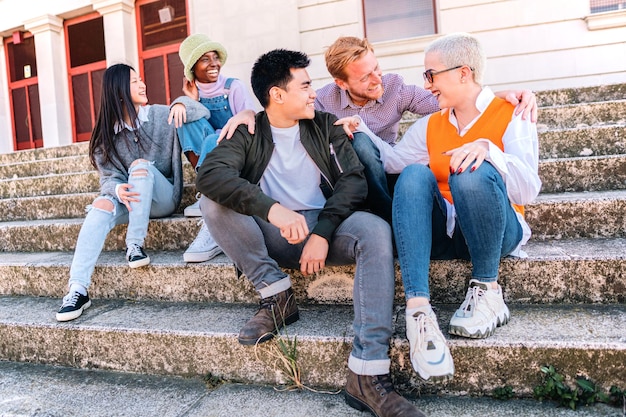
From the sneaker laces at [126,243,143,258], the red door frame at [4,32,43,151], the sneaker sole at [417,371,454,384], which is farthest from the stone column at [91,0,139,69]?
the sneaker sole at [417,371,454,384]

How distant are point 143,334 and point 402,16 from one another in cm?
520

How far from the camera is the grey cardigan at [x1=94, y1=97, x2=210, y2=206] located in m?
2.76

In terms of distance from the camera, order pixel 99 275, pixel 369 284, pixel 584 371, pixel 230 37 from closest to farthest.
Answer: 1. pixel 584 371
2. pixel 369 284
3. pixel 99 275
4. pixel 230 37

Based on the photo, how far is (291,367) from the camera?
176cm

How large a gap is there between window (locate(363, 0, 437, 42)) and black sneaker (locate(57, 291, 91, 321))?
4.80 m

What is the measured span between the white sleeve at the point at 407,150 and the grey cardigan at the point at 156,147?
1.33 metres

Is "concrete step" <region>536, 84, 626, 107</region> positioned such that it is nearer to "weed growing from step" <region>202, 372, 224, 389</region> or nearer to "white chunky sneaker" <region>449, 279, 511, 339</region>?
"white chunky sneaker" <region>449, 279, 511, 339</region>

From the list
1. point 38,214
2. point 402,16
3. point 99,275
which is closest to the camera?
point 99,275

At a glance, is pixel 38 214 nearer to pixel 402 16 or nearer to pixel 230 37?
pixel 230 37

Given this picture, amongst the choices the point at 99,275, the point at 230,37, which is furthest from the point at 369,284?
the point at 230,37

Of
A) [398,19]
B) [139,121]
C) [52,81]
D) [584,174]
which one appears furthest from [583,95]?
[52,81]

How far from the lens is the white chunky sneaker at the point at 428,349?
4.91ft

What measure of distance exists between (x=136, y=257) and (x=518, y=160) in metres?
1.95

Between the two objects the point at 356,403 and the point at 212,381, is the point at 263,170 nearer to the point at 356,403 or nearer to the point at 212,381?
the point at 212,381
